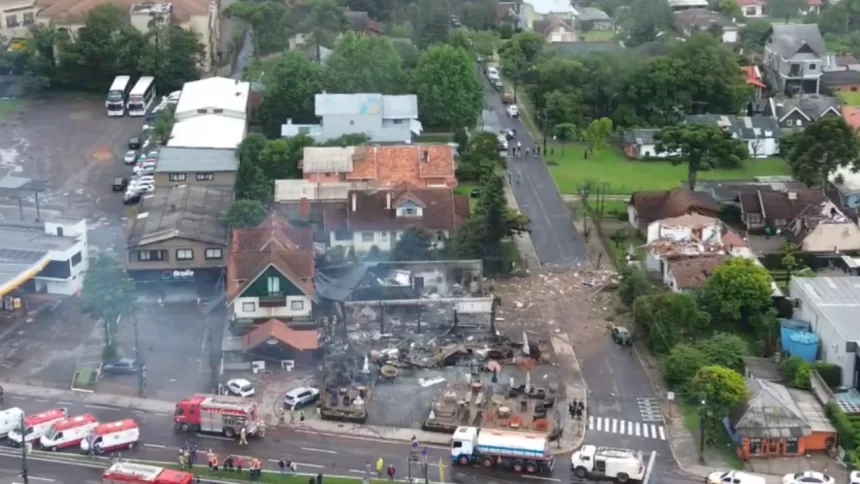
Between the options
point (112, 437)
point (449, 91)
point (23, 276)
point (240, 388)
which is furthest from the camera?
point (449, 91)

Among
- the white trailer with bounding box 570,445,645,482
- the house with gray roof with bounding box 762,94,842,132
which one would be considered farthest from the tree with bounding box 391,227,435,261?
the house with gray roof with bounding box 762,94,842,132

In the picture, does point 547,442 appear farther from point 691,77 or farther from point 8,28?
point 8,28

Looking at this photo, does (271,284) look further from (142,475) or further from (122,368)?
(142,475)

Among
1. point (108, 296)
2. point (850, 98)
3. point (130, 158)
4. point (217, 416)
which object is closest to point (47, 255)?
point (108, 296)

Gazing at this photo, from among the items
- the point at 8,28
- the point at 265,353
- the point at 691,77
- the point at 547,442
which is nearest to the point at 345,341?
the point at 265,353

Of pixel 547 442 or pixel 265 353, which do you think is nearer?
pixel 547 442

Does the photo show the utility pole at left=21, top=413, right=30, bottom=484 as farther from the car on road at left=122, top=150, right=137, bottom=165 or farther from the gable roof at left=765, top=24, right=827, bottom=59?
the gable roof at left=765, top=24, right=827, bottom=59
